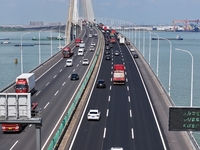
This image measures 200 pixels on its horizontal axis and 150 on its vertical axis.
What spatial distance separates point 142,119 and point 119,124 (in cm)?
300

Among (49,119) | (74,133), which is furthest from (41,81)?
(74,133)

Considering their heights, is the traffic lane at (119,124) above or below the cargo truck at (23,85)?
below

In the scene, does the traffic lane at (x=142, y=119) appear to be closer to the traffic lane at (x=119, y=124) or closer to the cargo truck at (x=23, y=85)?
the traffic lane at (x=119, y=124)

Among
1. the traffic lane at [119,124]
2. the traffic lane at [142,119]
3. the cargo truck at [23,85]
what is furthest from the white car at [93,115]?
the cargo truck at [23,85]

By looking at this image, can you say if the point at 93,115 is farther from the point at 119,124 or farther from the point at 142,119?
the point at 142,119

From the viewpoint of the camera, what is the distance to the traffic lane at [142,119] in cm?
3534

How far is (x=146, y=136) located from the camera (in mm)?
37062

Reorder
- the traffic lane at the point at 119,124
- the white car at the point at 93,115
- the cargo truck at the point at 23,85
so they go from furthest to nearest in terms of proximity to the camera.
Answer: the cargo truck at the point at 23,85 → the white car at the point at 93,115 → the traffic lane at the point at 119,124

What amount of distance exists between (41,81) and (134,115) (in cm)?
2358

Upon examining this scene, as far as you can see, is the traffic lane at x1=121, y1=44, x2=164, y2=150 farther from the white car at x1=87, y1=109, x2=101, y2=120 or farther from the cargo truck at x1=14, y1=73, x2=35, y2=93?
the cargo truck at x1=14, y1=73, x2=35, y2=93

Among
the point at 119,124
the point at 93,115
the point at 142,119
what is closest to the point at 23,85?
the point at 93,115

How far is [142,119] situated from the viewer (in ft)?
140

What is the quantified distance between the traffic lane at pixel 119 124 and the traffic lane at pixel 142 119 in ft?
2.02

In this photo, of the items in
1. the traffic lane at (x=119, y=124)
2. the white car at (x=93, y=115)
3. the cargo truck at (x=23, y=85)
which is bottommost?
the traffic lane at (x=119, y=124)
